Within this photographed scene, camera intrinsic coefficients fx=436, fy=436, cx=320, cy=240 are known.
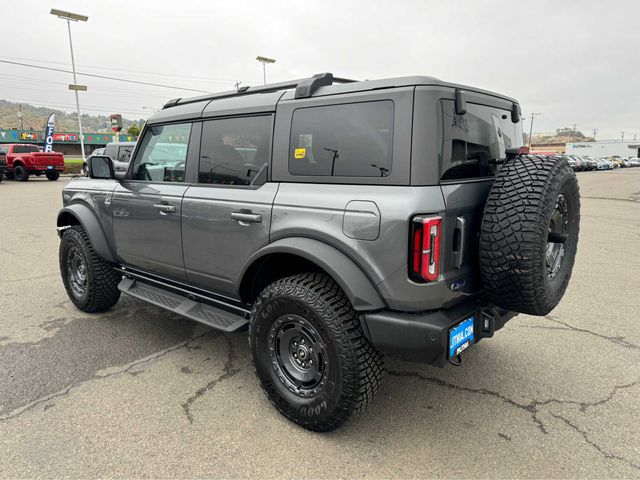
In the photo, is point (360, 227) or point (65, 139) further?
point (65, 139)

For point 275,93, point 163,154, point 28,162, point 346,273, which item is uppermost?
point 275,93

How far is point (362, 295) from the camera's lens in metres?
2.29

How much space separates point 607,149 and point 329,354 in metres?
101

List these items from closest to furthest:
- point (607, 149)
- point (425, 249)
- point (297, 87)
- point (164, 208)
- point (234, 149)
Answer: point (425, 249), point (297, 87), point (234, 149), point (164, 208), point (607, 149)

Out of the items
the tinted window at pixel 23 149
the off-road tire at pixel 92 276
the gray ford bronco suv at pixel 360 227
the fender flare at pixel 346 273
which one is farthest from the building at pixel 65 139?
the fender flare at pixel 346 273

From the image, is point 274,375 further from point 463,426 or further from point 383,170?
point 383,170

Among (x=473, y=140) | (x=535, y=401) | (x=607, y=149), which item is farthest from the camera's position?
(x=607, y=149)

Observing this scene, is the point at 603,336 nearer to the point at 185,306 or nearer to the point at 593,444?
the point at 593,444

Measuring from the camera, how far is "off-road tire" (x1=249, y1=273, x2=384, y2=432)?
2338 millimetres

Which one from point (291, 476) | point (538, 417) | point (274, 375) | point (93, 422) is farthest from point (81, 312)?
point (538, 417)

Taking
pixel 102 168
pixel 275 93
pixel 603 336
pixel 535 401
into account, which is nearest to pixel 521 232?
pixel 535 401

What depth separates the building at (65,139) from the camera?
207 feet

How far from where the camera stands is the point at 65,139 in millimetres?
69750

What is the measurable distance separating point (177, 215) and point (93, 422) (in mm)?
1478
